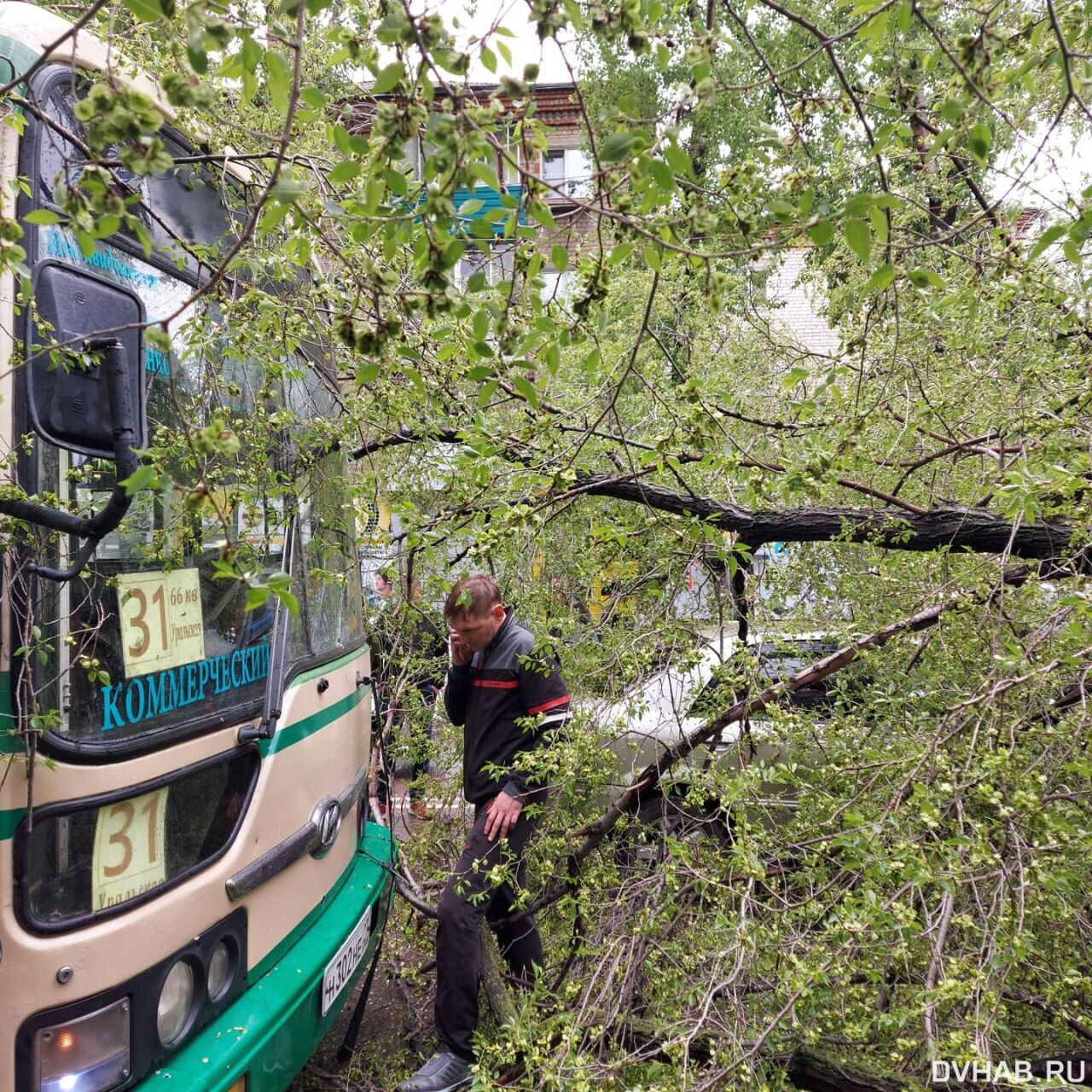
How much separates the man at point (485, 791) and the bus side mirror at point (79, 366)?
1390 mm

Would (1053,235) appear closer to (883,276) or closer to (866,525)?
(883,276)

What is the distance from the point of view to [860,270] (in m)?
3.97

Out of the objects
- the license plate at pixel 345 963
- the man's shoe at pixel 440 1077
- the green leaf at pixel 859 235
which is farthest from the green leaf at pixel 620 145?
the man's shoe at pixel 440 1077

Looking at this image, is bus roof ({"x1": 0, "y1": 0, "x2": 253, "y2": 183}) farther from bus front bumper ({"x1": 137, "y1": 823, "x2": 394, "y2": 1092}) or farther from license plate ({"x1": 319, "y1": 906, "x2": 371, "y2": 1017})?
license plate ({"x1": 319, "y1": 906, "x2": 371, "y2": 1017})

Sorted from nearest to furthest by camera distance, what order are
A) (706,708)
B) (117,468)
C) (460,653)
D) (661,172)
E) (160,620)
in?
1. (661,172)
2. (117,468)
3. (160,620)
4. (706,708)
5. (460,653)

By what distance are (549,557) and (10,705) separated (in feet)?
8.58

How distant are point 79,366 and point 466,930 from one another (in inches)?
84.5

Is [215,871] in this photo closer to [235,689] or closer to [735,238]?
[235,689]

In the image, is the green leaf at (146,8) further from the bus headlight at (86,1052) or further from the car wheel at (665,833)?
the car wheel at (665,833)

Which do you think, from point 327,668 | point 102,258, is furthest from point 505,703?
point 102,258

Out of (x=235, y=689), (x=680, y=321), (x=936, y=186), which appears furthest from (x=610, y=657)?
(x=680, y=321)

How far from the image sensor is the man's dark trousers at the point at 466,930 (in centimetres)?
263

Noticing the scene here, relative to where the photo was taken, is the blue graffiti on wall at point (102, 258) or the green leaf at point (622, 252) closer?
the green leaf at point (622, 252)

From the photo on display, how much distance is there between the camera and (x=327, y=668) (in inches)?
112
